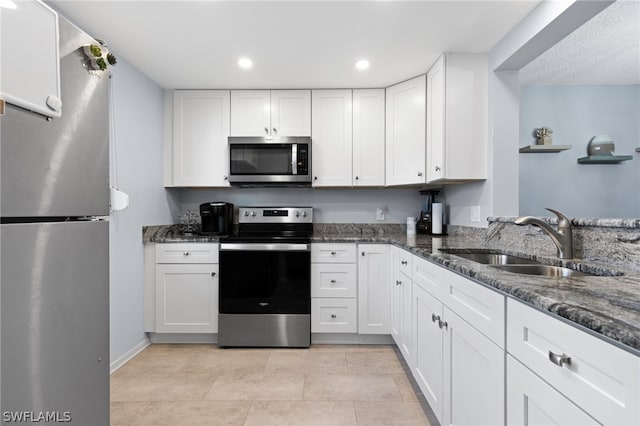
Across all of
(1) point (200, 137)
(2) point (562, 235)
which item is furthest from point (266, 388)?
(1) point (200, 137)

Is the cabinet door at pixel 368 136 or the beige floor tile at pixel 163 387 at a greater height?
the cabinet door at pixel 368 136

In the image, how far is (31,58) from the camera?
734mm

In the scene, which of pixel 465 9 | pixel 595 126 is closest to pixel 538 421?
pixel 465 9

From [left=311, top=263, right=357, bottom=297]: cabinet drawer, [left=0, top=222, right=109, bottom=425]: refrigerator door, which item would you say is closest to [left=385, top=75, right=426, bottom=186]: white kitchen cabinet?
[left=311, top=263, right=357, bottom=297]: cabinet drawer

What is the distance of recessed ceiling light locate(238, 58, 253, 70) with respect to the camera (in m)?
2.37

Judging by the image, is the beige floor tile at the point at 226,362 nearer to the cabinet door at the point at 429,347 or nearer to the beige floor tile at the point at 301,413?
the beige floor tile at the point at 301,413

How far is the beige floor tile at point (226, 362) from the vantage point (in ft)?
7.37

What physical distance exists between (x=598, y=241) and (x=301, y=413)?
1687 millimetres

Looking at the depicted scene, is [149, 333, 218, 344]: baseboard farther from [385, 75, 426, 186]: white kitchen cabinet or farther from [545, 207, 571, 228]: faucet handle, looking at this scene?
[545, 207, 571, 228]: faucet handle

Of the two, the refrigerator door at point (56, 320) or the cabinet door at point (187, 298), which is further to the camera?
the cabinet door at point (187, 298)

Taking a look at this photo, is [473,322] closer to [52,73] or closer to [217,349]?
[52,73]

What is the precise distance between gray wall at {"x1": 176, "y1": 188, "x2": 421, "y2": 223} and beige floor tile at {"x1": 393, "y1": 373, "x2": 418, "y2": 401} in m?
1.49

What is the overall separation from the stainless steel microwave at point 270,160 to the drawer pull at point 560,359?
7.53 feet

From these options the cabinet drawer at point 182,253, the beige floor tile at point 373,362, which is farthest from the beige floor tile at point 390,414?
the cabinet drawer at point 182,253
